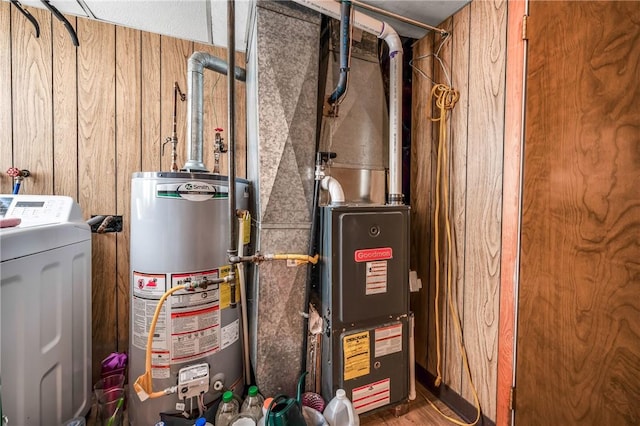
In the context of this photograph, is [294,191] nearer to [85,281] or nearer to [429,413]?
[85,281]

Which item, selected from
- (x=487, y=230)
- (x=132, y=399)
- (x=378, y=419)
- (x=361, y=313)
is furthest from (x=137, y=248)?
(x=487, y=230)

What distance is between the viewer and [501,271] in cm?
121

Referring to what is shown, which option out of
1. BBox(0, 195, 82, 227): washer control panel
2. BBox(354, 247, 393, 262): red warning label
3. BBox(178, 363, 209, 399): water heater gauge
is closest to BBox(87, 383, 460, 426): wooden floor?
BBox(178, 363, 209, 399): water heater gauge

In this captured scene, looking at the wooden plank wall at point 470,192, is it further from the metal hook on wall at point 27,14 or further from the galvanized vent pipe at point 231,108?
the metal hook on wall at point 27,14

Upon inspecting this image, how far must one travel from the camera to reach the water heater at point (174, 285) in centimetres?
116

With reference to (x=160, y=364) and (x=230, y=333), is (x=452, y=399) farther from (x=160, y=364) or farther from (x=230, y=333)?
(x=160, y=364)

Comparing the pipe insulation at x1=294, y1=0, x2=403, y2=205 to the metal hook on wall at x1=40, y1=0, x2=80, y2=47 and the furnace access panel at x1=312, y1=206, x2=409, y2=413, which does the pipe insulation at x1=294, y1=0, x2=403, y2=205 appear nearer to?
the furnace access panel at x1=312, y1=206, x2=409, y2=413

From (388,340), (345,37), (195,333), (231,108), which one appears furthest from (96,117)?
(388,340)

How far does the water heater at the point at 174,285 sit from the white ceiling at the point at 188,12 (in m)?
0.97

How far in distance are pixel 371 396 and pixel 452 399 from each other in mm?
504

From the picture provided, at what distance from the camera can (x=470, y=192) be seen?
1354 millimetres

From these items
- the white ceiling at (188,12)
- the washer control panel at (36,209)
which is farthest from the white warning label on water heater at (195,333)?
the white ceiling at (188,12)

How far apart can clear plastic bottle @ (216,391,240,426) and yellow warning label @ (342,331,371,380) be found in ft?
1.69

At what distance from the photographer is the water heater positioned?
116cm
